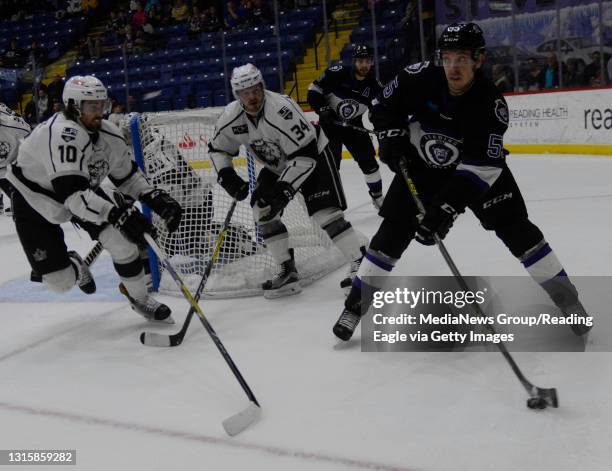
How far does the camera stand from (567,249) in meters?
3.79

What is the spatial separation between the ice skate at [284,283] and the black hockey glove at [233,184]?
1.37 ft

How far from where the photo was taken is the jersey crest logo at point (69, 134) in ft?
8.84

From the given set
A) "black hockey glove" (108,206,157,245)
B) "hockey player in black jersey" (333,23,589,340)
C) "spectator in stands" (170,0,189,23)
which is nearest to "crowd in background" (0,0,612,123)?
"spectator in stands" (170,0,189,23)

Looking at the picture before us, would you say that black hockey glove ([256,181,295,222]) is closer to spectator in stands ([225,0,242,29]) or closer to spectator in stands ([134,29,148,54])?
spectator in stands ([225,0,242,29])

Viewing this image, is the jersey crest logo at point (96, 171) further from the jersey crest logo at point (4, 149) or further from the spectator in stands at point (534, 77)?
the spectator in stands at point (534, 77)

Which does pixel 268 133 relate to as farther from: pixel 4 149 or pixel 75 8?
pixel 75 8

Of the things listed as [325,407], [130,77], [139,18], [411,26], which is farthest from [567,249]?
[139,18]

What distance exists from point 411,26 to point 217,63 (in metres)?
2.97

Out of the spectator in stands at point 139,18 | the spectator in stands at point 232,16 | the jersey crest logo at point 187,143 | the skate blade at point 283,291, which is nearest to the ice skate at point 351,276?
the skate blade at point 283,291

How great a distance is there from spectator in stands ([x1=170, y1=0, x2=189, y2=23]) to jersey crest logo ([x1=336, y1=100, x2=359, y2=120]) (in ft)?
27.6

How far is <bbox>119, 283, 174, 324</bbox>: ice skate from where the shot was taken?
3.02 metres

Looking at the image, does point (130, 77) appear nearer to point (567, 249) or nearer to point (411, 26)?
point (411, 26)

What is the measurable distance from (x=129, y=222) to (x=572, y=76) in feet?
21.3

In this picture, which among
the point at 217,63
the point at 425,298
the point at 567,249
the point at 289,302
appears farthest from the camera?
the point at 217,63
